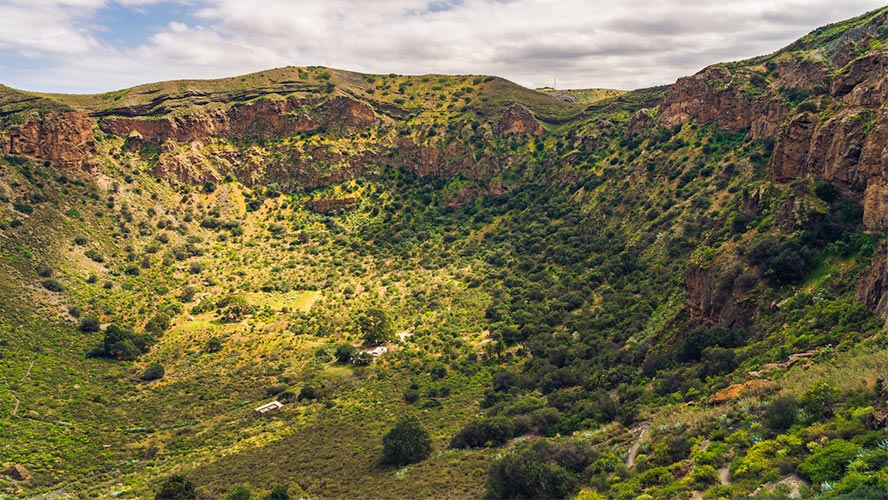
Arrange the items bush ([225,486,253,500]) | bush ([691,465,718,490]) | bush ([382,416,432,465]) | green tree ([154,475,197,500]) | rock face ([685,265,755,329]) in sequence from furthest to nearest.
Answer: rock face ([685,265,755,329])
bush ([382,416,432,465])
green tree ([154,475,197,500])
bush ([225,486,253,500])
bush ([691,465,718,490])

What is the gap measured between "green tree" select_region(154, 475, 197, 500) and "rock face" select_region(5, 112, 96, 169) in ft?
241

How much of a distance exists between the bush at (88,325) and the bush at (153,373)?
11.0 metres

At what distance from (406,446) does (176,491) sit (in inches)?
585

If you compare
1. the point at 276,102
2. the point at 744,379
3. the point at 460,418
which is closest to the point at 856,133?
the point at 744,379

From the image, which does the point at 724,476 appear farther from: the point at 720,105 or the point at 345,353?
the point at 720,105

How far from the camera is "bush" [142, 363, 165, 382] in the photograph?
56438mm

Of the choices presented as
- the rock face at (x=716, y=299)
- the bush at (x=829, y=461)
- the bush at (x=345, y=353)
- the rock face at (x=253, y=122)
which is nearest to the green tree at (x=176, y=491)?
the bush at (x=345, y=353)

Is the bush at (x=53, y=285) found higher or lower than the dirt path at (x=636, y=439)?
higher

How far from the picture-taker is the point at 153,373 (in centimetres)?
5662

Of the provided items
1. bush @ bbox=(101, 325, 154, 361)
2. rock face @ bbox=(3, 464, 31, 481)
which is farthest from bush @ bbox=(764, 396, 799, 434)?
bush @ bbox=(101, 325, 154, 361)

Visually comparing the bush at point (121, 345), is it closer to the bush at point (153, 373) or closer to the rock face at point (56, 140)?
the bush at point (153, 373)

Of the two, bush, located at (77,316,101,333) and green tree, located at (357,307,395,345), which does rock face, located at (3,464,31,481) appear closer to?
bush, located at (77,316,101,333)

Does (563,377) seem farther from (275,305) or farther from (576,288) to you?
(275,305)

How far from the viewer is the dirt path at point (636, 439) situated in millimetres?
25173
